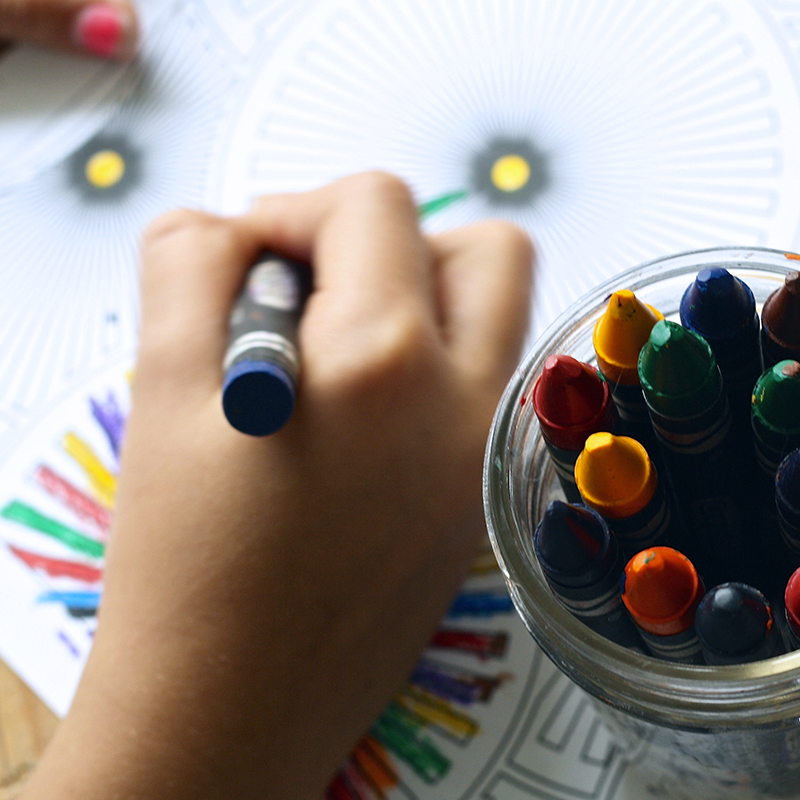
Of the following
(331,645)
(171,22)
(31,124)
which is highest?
(171,22)

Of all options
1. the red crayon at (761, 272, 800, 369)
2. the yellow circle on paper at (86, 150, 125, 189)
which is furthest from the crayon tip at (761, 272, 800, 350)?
the yellow circle on paper at (86, 150, 125, 189)

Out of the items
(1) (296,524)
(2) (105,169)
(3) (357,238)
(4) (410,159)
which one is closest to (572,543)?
(1) (296,524)

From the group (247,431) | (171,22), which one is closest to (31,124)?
(171,22)

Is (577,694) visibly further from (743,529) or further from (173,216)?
(173,216)

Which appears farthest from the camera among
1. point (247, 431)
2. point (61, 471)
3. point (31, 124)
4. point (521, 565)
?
point (31, 124)

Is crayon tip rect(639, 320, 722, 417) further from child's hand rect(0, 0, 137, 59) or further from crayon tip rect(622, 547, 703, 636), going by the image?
child's hand rect(0, 0, 137, 59)

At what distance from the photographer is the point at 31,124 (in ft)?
2.19

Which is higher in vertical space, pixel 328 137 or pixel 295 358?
pixel 328 137

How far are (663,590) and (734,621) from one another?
21mm

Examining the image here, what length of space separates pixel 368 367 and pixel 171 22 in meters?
0.41

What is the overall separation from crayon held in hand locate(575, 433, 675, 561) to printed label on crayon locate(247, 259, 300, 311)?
0.27m

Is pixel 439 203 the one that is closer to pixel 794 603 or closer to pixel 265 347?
pixel 265 347

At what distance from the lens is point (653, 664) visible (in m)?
0.26

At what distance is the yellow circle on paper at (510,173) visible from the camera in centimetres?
58
